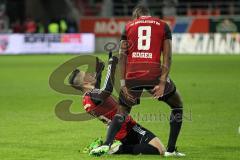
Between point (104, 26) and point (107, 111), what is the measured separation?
39521 millimetres

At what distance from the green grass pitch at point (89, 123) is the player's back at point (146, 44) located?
1.26 meters

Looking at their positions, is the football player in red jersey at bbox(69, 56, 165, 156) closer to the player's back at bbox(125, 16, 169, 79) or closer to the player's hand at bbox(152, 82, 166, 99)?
the player's back at bbox(125, 16, 169, 79)

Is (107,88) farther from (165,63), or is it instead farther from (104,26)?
(104,26)

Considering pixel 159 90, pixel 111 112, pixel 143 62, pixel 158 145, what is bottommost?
pixel 158 145

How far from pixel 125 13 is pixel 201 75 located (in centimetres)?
2544

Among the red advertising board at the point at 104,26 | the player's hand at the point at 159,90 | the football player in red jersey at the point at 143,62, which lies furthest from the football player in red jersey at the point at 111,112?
the red advertising board at the point at 104,26

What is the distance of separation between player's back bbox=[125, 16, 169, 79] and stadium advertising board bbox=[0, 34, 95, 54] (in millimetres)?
33769

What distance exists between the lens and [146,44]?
9406 mm

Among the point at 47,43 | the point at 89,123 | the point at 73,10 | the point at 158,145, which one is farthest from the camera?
the point at 73,10

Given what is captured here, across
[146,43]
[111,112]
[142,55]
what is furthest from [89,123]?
[146,43]

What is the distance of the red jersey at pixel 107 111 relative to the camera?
33.2ft

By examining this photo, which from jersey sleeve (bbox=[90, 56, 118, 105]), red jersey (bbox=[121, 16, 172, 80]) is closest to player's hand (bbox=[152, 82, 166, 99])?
red jersey (bbox=[121, 16, 172, 80])

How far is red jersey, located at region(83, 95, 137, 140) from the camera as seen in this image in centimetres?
1011

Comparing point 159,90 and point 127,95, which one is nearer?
point 159,90
